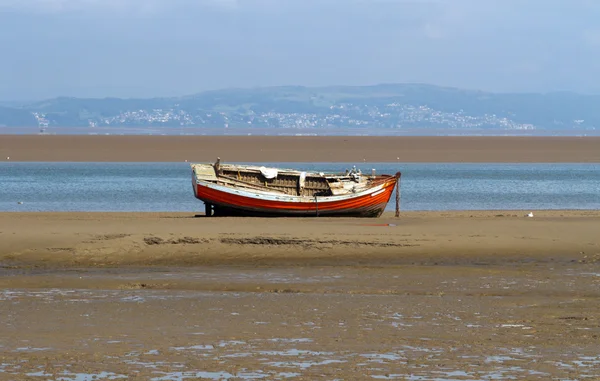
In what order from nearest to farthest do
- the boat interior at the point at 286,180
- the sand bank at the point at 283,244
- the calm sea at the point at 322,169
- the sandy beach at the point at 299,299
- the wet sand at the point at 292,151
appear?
1. the sandy beach at the point at 299,299
2. the sand bank at the point at 283,244
3. the boat interior at the point at 286,180
4. the calm sea at the point at 322,169
5. the wet sand at the point at 292,151

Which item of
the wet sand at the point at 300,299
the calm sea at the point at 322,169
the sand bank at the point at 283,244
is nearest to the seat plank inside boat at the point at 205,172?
the calm sea at the point at 322,169

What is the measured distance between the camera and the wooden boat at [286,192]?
2353 centimetres

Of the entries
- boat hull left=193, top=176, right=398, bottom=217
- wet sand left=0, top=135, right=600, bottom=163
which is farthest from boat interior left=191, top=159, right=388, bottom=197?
wet sand left=0, top=135, right=600, bottom=163

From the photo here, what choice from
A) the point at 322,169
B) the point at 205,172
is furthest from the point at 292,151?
the point at 205,172

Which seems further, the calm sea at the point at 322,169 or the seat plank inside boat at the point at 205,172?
the calm sea at the point at 322,169

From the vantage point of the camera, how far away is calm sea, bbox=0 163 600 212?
98.6 ft

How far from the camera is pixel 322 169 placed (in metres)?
46.2

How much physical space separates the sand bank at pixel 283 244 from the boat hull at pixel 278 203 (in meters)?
3.58

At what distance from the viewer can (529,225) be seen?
19.9 metres

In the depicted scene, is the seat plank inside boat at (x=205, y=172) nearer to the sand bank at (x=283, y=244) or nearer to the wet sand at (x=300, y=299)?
the wet sand at (x=300, y=299)

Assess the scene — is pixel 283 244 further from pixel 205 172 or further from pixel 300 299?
pixel 205 172

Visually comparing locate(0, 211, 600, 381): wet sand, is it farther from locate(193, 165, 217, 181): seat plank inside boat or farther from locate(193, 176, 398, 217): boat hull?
locate(193, 165, 217, 181): seat plank inside boat

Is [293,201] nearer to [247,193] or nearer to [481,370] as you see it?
[247,193]

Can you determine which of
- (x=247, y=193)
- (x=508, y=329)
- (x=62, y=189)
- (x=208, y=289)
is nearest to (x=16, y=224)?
(x=247, y=193)
